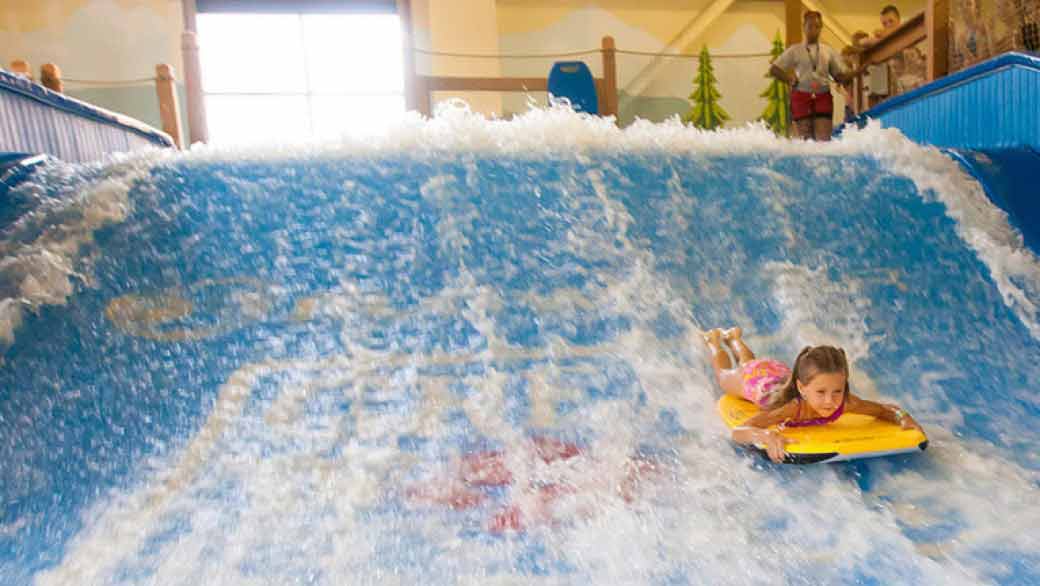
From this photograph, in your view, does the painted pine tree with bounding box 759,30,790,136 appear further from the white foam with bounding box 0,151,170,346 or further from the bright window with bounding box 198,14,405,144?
the white foam with bounding box 0,151,170,346

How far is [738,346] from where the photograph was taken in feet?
6.33

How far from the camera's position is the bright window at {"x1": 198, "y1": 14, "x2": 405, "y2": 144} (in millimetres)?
7055

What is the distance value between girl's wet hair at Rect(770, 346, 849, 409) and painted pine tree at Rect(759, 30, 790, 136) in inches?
252

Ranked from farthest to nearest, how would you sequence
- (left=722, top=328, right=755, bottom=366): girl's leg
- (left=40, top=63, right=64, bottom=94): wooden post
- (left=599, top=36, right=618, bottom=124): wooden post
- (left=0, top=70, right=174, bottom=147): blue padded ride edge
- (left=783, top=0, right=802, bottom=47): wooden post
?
(left=783, top=0, right=802, bottom=47): wooden post → (left=599, top=36, right=618, bottom=124): wooden post → (left=40, top=63, right=64, bottom=94): wooden post → (left=0, top=70, right=174, bottom=147): blue padded ride edge → (left=722, top=328, right=755, bottom=366): girl's leg

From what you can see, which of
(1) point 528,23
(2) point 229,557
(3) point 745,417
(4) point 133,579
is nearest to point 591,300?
(3) point 745,417

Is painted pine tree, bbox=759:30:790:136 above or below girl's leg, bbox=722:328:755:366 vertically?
above

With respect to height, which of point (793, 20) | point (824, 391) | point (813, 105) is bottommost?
point (824, 391)

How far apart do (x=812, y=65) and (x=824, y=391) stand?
11.0ft

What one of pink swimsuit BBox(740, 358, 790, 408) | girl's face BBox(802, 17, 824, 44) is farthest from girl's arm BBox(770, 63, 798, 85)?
pink swimsuit BBox(740, 358, 790, 408)

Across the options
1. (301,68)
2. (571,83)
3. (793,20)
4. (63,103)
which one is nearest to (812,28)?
(571,83)

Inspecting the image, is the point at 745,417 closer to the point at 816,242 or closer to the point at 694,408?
the point at 694,408

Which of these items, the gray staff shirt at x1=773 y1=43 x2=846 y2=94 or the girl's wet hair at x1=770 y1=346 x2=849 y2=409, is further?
the gray staff shirt at x1=773 y1=43 x2=846 y2=94

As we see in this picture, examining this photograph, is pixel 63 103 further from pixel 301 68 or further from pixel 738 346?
pixel 301 68

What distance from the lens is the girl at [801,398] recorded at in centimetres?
150
